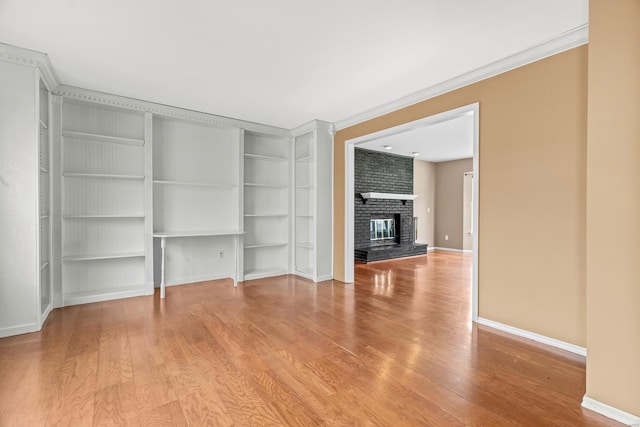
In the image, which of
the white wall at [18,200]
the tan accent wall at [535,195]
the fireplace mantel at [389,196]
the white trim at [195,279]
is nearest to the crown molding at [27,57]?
the white wall at [18,200]

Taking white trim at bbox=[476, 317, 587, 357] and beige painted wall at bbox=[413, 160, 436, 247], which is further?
beige painted wall at bbox=[413, 160, 436, 247]

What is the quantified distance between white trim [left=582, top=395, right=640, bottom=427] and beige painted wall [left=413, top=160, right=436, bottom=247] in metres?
7.13

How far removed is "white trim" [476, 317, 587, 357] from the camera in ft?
7.95

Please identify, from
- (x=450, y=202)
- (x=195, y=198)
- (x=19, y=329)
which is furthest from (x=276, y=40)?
(x=450, y=202)

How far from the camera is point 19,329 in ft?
9.08

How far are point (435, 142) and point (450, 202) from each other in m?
2.97

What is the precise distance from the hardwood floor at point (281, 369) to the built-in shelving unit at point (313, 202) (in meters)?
1.39

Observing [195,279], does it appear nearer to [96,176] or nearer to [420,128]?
[96,176]

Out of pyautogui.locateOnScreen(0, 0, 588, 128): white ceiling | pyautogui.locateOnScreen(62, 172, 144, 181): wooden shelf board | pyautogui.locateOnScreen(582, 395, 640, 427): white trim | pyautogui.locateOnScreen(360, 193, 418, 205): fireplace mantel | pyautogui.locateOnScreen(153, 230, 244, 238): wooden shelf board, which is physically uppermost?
pyautogui.locateOnScreen(0, 0, 588, 128): white ceiling

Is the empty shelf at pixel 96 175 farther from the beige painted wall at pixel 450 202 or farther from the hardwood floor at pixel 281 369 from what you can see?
the beige painted wall at pixel 450 202

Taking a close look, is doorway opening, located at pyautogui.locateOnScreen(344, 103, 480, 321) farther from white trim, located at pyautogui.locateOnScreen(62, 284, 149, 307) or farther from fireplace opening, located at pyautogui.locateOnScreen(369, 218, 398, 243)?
white trim, located at pyautogui.locateOnScreen(62, 284, 149, 307)

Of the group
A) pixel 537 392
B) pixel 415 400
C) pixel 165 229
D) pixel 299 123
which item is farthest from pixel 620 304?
pixel 165 229

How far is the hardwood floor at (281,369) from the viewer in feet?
5.52

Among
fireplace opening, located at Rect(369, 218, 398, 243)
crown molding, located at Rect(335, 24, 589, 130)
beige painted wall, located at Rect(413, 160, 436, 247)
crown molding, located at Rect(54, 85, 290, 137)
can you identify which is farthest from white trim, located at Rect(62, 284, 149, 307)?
beige painted wall, located at Rect(413, 160, 436, 247)
